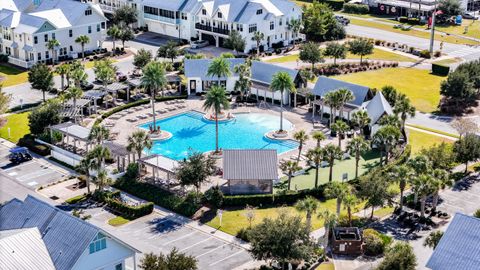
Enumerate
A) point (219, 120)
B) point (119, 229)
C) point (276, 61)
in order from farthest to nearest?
point (276, 61)
point (219, 120)
point (119, 229)

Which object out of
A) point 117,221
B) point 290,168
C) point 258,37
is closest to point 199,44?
point 258,37

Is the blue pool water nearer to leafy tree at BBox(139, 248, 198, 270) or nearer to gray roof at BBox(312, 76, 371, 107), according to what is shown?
gray roof at BBox(312, 76, 371, 107)

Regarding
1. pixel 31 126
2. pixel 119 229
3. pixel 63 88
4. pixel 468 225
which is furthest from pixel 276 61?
pixel 468 225

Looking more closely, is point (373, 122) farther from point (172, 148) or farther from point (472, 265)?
point (472, 265)

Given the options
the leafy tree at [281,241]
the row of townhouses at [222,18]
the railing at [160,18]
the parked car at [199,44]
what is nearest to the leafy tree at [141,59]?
the parked car at [199,44]

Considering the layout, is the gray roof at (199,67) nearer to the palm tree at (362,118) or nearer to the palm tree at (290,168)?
the palm tree at (362,118)

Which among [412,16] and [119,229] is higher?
[412,16]
